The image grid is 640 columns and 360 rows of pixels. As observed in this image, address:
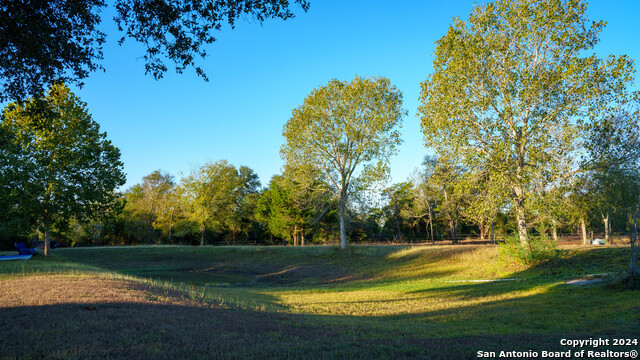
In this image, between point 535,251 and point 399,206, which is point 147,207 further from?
point 535,251

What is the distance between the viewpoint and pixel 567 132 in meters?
18.4

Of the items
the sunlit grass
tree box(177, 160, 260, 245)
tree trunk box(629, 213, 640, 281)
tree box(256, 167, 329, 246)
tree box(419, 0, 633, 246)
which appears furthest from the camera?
tree box(177, 160, 260, 245)

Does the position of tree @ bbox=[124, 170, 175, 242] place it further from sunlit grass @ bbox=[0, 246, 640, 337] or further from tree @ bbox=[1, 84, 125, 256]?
tree @ bbox=[1, 84, 125, 256]

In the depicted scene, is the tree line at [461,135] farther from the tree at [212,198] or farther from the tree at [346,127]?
the tree at [212,198]

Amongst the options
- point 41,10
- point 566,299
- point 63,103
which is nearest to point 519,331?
point 566,299

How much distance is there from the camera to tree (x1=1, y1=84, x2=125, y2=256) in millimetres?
25828

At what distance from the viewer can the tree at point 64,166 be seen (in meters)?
25.8

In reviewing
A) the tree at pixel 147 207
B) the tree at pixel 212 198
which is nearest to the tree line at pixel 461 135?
the tree at pixel 212 198

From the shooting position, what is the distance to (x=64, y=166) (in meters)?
27.6

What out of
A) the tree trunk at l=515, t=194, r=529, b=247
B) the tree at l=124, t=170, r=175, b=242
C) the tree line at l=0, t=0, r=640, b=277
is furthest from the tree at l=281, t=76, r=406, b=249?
the tree at l=124, t=170, r=175, b=242

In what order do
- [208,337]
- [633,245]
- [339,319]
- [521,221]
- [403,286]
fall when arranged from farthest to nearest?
[521,221] → [403,286] → [633,245] → [339,319] → [208,337]

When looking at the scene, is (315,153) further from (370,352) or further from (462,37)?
(370,352)

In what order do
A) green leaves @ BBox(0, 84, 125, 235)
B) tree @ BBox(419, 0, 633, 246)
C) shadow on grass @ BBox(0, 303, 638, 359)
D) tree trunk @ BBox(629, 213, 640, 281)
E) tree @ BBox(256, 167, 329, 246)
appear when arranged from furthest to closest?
1. tree @ BBox(256, 167, 329, 246)
2. green leaves @ BBox(0, 84, 125, 235)
3. tree @ BBox(419, 0, 633, 246)
4. tree trunk @ BBox(629, 213, 640, 281)
5. shadow on grass @ BBox(0, 303, 638, 359)

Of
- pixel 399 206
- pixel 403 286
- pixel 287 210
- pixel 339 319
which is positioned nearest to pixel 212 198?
pixel 287 210
